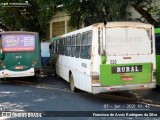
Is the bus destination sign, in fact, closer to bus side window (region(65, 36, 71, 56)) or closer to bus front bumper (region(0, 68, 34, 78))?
bus side window (region(65, 36, 71, 56))

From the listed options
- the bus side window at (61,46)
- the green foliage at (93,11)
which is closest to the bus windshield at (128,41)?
the green foliage at (93,11)

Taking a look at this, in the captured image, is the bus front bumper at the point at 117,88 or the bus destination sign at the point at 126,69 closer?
the bus front bumper at the point at 117,88

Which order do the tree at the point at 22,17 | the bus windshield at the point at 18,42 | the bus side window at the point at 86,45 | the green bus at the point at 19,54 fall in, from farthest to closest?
the tree at the point at 22,17
the bus windshield at the point at 18,42
the green bus at the point at 19,54
the bus side window at the point at 86,45

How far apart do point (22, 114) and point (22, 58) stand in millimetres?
7018

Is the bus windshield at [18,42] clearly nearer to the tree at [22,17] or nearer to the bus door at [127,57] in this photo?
the bus door at [127,57]

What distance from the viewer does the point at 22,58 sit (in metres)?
15.8

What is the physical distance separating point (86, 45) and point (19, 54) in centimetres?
563

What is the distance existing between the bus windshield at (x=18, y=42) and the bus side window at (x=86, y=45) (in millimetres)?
4988

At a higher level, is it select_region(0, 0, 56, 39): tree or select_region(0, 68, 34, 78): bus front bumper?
select_region(0, 0, 56, 39): tree

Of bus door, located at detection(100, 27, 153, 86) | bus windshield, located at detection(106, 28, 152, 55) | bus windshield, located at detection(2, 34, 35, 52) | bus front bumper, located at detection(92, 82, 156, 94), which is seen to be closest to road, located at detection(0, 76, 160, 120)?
bus front bumper, located at detection(92, 82, 156, 94)

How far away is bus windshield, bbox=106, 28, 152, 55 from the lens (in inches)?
410

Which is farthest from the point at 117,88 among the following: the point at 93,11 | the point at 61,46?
the point at 93,11

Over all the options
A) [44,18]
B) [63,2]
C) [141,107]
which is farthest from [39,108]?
[44,18]

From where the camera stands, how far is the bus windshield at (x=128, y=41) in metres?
10.4
